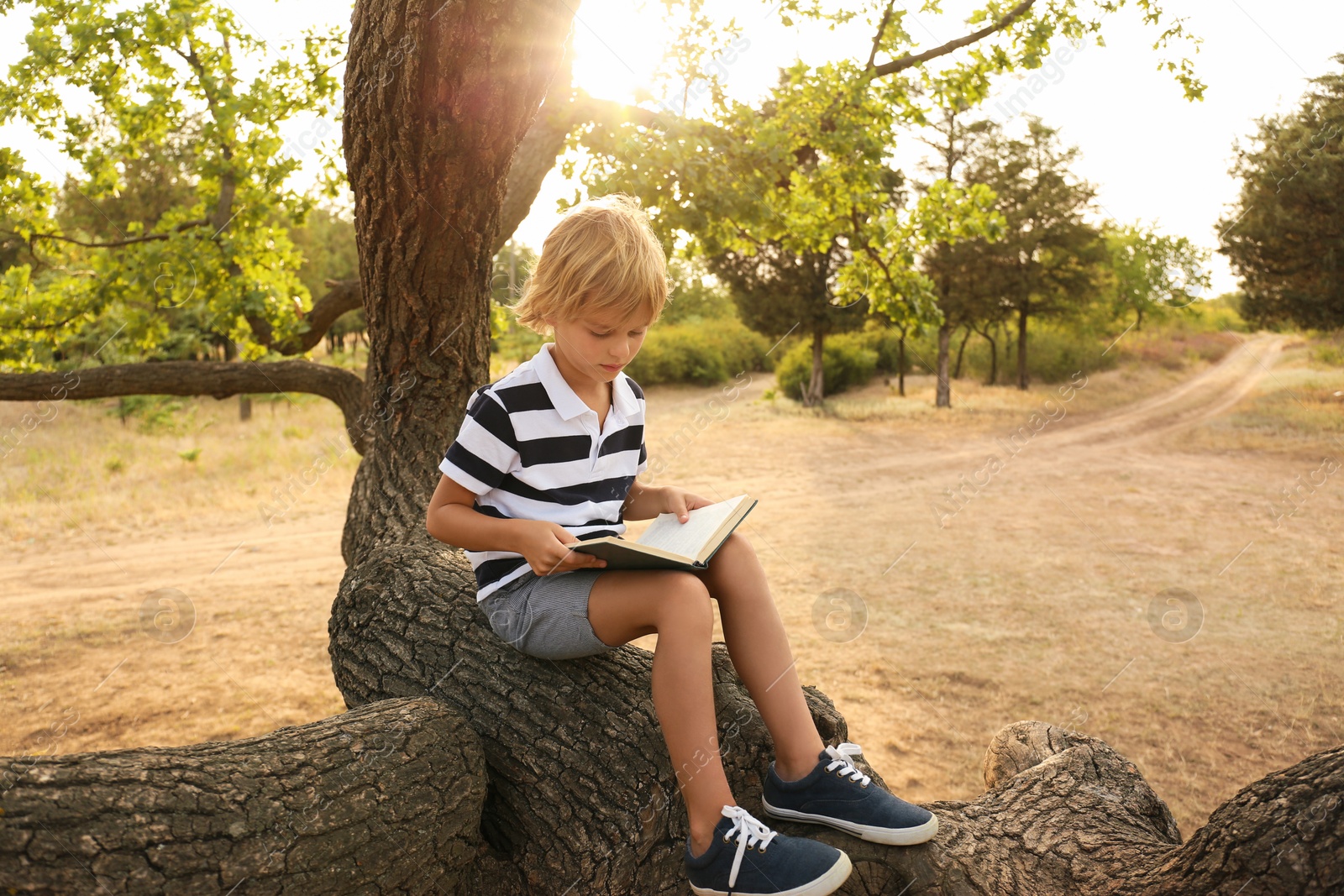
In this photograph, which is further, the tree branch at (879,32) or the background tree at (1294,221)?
the background tree at (1294,221)

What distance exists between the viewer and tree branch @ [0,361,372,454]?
5395mm

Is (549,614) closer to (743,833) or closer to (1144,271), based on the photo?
(743,833)

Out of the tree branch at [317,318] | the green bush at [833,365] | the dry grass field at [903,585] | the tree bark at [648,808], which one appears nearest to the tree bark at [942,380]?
the green bush at [833,365]

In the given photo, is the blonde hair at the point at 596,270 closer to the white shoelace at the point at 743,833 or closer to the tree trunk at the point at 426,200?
the tree trunk at the point at 426,200

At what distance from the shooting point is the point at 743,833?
1.93m

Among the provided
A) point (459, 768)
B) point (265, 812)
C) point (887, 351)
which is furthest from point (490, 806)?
point (887, 351)

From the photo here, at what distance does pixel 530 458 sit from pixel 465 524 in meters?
0.25

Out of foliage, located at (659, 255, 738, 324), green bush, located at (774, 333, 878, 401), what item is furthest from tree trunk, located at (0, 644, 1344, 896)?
foliage, located at (659, 255, 738, 324)

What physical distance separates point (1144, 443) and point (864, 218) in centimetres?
1176

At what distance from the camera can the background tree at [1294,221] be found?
13.2m

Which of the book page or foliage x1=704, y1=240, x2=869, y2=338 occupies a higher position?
foliage x1=704, y1=240, x2=869, y2=338

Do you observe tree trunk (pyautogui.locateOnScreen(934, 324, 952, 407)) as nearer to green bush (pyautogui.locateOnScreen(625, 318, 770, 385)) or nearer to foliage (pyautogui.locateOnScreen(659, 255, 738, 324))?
green bush (pyautogui.locateOnScreen(625, 318, 770, 385))

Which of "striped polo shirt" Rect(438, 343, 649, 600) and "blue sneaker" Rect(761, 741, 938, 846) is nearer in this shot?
"blue sneaker" Rect(761, 741, 938, 846)

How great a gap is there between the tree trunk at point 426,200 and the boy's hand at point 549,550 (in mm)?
1561
